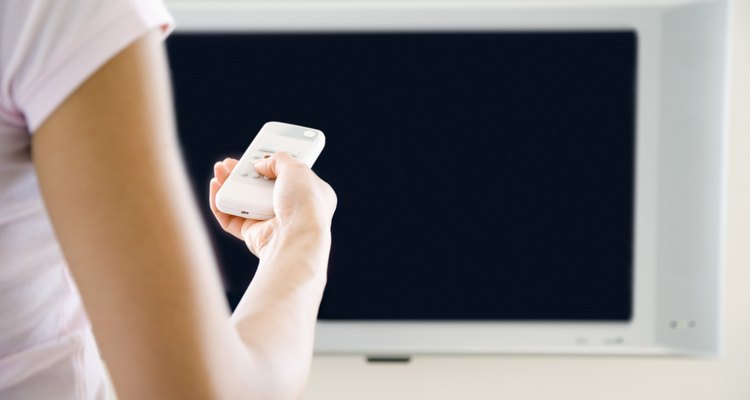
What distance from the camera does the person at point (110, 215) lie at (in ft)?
1.03

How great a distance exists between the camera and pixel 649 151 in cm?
153

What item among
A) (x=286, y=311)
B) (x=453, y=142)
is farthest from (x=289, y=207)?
Answer: (x=453, y=142)

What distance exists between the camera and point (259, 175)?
0.81 m

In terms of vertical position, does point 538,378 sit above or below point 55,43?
below

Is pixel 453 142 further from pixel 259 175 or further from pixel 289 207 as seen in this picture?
pixel 289 207

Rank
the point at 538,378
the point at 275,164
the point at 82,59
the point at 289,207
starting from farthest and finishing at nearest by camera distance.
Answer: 1. the point at 538,378
2. the point at 275,164
3. the point at 289,207
4. the point at 82,59

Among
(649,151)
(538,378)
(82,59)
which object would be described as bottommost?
(538,378)

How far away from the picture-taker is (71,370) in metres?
0.46

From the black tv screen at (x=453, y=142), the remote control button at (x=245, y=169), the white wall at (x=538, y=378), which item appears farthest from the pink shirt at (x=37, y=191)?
the white wall at (x=538, y=378)

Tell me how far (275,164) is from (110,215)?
0.43 meters

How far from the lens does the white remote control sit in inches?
29.1

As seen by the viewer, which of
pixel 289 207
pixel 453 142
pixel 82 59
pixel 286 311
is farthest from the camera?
pixel 453 142

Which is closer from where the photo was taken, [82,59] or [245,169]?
[82,59]

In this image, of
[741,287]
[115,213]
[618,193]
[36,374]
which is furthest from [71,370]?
[741,287]
